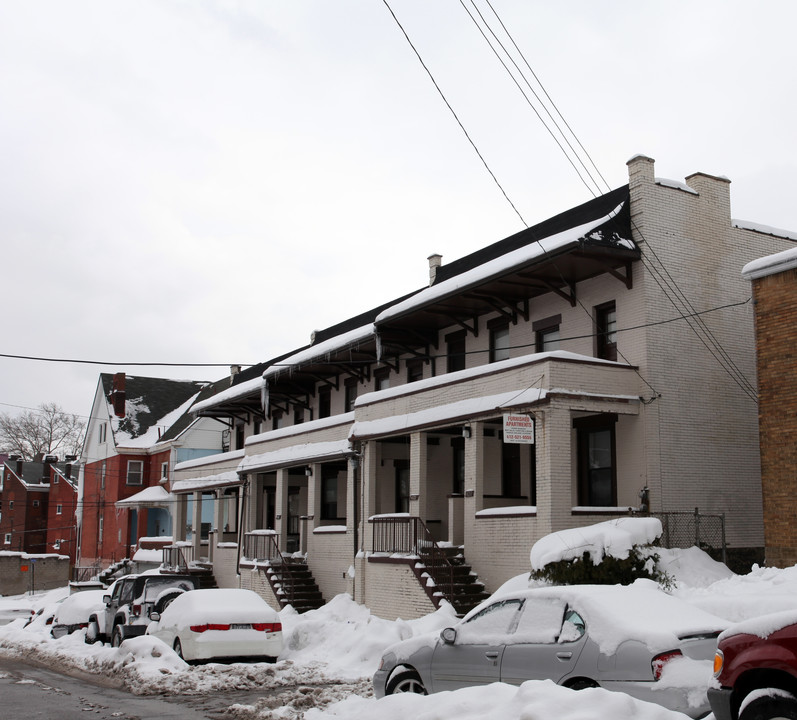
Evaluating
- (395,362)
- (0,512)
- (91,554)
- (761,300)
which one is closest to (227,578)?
(395,362)

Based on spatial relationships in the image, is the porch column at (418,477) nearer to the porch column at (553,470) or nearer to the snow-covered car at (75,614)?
the porch column at (553,470)

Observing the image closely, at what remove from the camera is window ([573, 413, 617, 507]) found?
20.5 m

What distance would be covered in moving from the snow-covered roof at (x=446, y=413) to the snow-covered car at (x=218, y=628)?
20.5ft

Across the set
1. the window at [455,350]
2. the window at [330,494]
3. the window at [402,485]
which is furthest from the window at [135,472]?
the window at [455,350]

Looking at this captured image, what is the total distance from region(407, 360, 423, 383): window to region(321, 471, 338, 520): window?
5.53 meters

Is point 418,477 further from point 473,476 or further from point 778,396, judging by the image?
point 778,396

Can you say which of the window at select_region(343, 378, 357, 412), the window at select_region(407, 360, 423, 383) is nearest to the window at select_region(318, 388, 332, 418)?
the window at select_region(343, 378, 357, 412)

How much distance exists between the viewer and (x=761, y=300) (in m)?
17.7

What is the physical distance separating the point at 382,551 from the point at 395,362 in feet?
24.9

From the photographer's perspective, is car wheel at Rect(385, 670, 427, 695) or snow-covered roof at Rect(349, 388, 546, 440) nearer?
car wheel at Rect(385, 670, 427, 695)

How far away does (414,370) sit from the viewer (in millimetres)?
28078

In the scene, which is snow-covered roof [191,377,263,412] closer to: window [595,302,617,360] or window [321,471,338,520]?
window [321,471,338,520]

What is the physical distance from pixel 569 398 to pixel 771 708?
11732 millimetres

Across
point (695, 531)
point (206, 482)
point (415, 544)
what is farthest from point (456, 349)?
point (206, 482)
